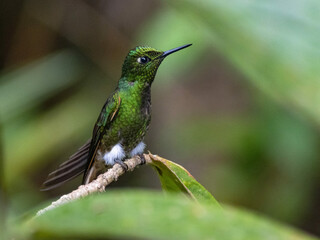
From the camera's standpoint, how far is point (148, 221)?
0.60 metres

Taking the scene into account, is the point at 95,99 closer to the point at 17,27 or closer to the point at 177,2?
the point at 17,27

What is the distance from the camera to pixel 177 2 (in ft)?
4.52

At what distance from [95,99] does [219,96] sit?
4.15 feet

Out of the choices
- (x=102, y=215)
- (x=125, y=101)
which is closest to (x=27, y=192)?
(x=125, y=101)

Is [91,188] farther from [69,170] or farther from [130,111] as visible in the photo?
[130,111]

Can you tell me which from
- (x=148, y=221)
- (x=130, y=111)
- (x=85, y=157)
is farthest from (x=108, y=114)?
(x=148, y=221)

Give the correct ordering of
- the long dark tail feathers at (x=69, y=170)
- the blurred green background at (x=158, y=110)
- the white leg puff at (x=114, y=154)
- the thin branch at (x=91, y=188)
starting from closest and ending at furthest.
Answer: the thin branch at (x=91, y=188) → the long dark tail feathers at (x=69, y=170) → the white leg puff at (x=114, y=154) → the blurred green background at (x=158, y=110)

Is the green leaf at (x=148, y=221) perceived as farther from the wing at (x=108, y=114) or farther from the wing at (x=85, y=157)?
the wing at (x=108, y=114)

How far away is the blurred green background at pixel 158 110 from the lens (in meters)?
3.65

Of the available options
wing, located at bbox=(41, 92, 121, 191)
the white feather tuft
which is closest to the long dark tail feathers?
wing, located at bbox=(41, 92, 121, 191)

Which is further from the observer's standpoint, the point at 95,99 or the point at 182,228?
the point at 95,99

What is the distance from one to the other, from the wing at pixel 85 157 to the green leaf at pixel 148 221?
117 cm

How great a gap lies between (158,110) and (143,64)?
8.18 ft

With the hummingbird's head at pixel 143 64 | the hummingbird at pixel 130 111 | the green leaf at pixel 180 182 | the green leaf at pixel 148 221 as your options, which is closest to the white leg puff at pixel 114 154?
the hummingbird at pixel 130 111
